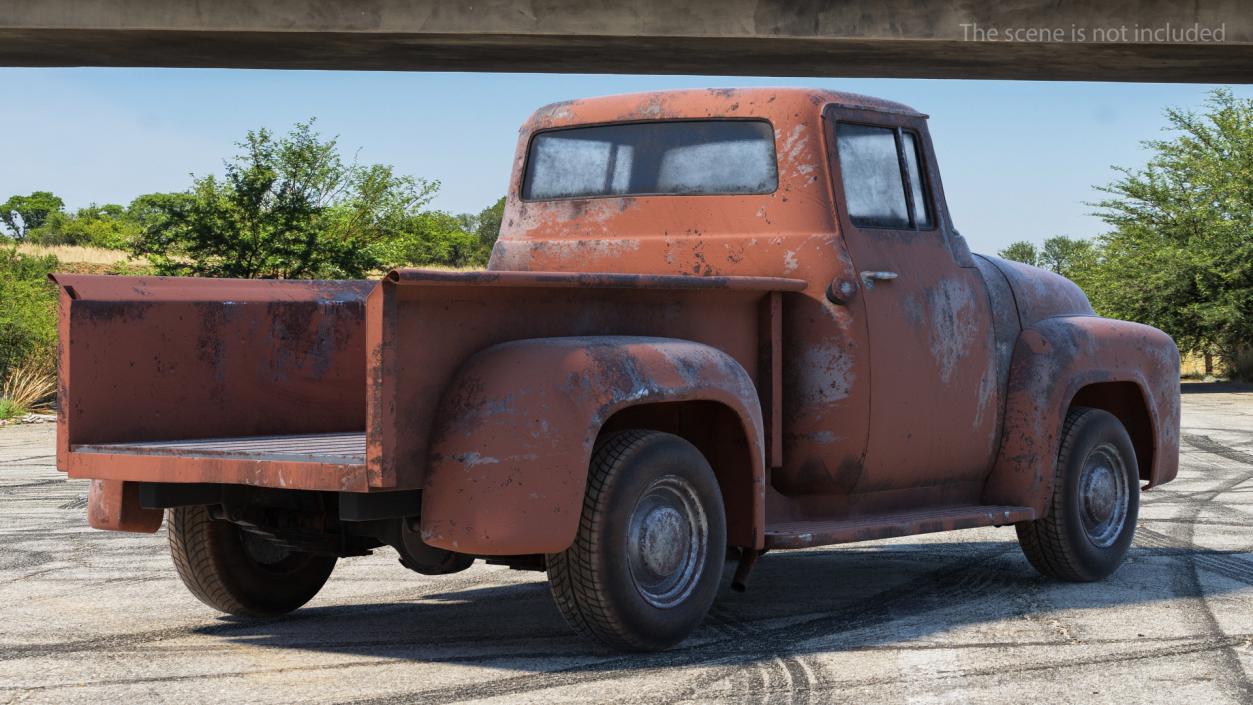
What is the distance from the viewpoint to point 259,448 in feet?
18.4

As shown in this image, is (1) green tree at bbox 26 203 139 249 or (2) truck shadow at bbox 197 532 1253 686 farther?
(1) green tree at bbox 26 203 139 249

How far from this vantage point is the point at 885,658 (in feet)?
18.4

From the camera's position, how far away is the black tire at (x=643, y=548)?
5.32m

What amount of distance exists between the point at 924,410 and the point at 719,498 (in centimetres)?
145

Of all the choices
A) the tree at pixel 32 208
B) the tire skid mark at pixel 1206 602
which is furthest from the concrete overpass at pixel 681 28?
the tree at pixel 32 208

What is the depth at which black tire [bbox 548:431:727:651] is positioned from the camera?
532 cm

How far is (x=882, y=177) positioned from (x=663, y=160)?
0.98 meters

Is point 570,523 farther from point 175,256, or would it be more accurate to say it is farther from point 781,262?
point 175,256

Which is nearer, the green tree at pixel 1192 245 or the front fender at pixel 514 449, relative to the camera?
the front fender at pixel 514 449

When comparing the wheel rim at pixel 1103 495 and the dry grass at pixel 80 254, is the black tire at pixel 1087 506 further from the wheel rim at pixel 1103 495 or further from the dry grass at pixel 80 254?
the dry grass at pixel 80 254

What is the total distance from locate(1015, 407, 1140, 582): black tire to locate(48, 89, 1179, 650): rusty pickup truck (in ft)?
0.05

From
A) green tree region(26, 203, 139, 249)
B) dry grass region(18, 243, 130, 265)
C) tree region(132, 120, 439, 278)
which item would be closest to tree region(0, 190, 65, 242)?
green tree region(26, 203, 139, 249)

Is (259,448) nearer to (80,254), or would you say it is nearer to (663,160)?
(663,160)

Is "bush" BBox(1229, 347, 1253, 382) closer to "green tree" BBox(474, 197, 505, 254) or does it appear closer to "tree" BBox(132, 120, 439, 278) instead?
"tree" BBox(132, 120, 439, 278)
